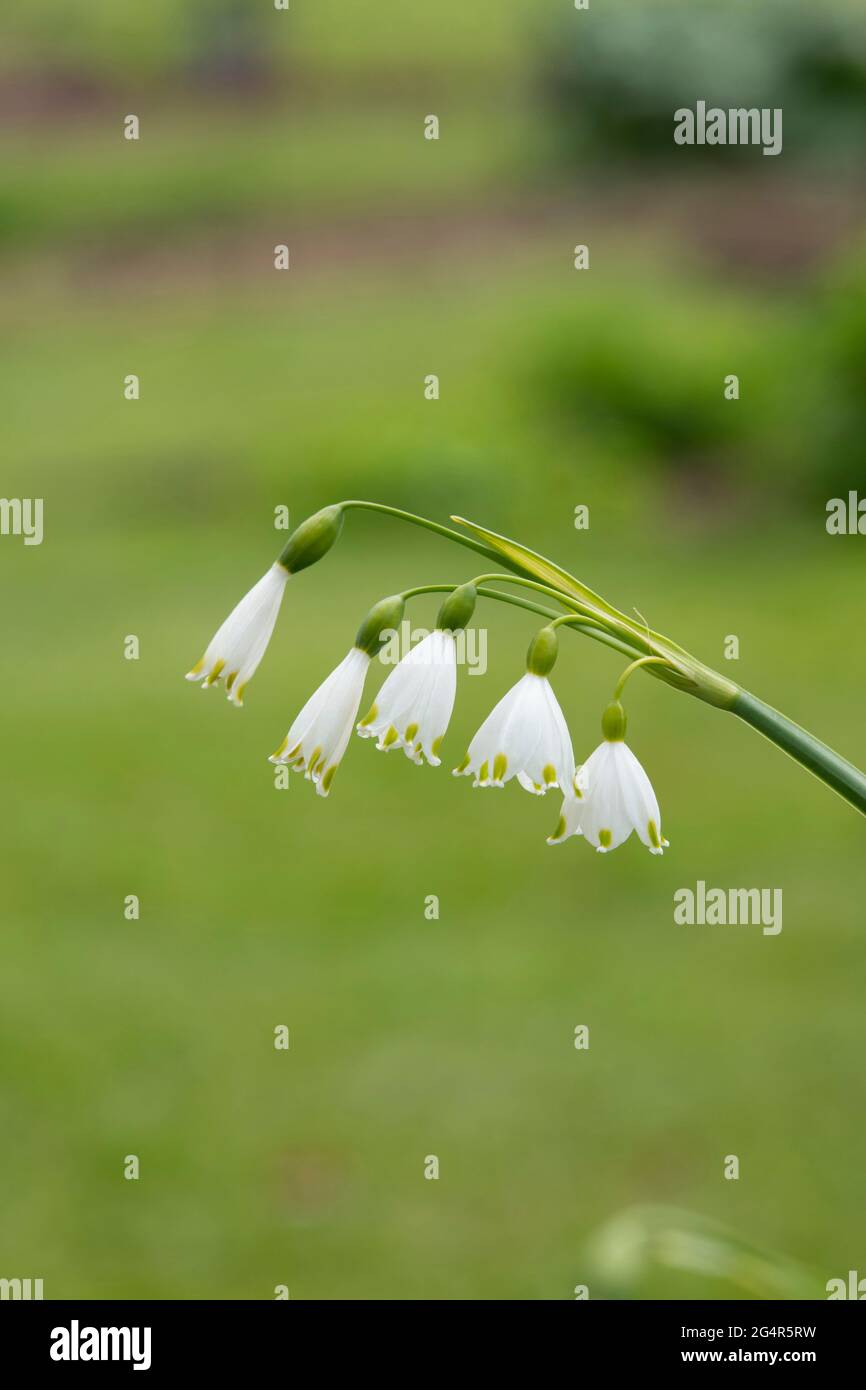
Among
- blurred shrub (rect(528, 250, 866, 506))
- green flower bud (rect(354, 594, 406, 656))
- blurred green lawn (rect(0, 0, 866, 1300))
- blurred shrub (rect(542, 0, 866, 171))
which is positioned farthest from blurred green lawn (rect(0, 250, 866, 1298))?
blurred shrub (rect(542, 0, 866, 171))

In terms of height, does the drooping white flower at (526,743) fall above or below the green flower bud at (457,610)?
below

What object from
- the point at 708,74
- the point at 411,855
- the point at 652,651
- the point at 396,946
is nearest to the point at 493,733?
the point at 652,651

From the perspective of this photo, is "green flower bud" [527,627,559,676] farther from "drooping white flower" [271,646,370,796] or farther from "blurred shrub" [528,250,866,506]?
"blurred shrub" [528,250,866,506]

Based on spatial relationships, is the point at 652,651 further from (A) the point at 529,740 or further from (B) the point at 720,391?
(B) the point at 720,391

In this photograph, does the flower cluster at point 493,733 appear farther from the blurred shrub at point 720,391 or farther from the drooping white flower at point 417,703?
the blurred shrub at point 720,391

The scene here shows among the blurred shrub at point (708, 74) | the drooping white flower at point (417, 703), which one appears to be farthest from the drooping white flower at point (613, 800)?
the blurred shrub at point (708, 74)
